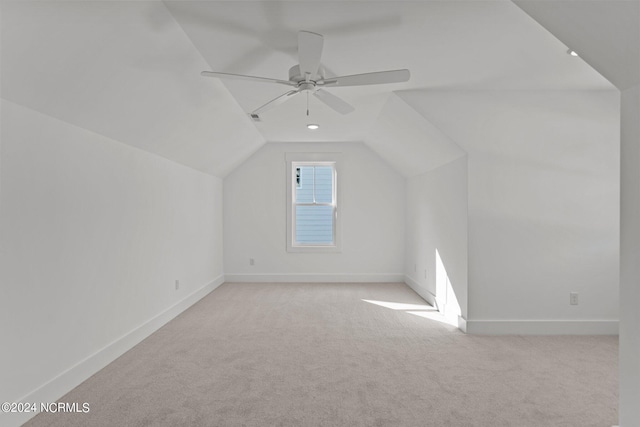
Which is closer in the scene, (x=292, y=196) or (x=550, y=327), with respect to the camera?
(x=550, y=327)

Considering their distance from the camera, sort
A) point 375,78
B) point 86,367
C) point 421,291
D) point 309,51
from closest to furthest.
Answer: point 309,51
point 375,78
point 86,367
point 421,291

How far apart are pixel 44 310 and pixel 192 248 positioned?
2.90 m

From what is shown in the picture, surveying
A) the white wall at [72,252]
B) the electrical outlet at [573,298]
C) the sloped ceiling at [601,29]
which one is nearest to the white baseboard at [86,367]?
the white wall at [72,252]

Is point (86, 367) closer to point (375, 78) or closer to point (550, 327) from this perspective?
point (375, 78)

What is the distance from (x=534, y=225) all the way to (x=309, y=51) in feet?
9.69

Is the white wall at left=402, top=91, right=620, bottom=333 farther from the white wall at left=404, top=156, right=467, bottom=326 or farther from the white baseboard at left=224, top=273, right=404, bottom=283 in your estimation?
the white baseboard at left=224, top=273, right=404, bottom=283

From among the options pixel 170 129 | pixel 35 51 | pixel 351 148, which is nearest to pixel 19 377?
pixel 35 51

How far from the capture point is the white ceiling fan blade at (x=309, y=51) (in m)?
2.15

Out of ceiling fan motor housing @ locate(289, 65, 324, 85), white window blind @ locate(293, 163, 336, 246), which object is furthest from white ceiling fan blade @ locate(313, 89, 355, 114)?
white window blind @ locate(293, 163, 336, 246)

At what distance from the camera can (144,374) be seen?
Result: 9.82 ft

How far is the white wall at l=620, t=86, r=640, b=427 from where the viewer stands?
1563 millimetres

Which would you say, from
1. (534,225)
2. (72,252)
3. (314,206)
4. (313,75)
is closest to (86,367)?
(72,252)

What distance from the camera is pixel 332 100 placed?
3172 millimetres

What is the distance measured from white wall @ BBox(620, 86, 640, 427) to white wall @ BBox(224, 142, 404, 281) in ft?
17.3
